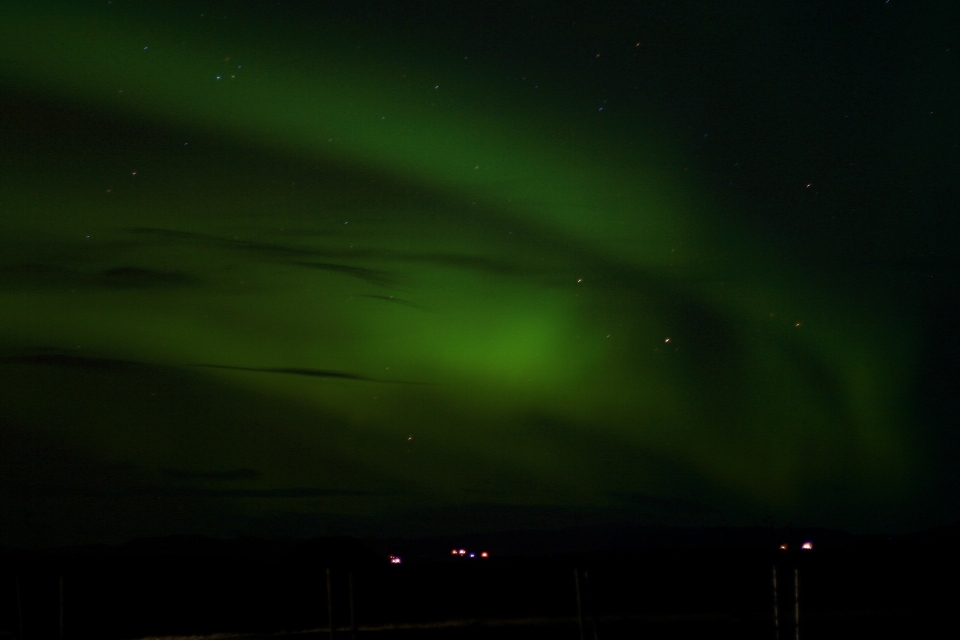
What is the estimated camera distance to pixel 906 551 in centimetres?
2819

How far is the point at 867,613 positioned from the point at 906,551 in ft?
19.7

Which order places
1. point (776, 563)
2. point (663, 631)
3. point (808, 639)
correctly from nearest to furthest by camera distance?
1. point (776, 563)
2. point (808, 639)
3. point (663, 631)

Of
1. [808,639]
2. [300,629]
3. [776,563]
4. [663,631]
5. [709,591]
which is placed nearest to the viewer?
[776,563]

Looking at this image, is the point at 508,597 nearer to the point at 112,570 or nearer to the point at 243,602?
the point at 243,602

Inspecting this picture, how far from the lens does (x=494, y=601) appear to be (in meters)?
29.9

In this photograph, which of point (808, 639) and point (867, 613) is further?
point (867, 613)

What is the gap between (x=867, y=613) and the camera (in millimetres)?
23047

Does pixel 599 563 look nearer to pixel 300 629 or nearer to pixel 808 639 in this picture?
pixel 808 639

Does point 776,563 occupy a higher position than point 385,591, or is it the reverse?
point 776,563

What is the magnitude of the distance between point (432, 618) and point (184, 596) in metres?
8.98

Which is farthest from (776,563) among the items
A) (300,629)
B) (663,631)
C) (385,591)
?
(385,591)

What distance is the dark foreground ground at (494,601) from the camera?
68.5 ft

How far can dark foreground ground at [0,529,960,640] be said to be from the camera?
20.9 m

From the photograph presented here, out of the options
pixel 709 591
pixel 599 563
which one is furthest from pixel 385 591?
pixel 599 563
